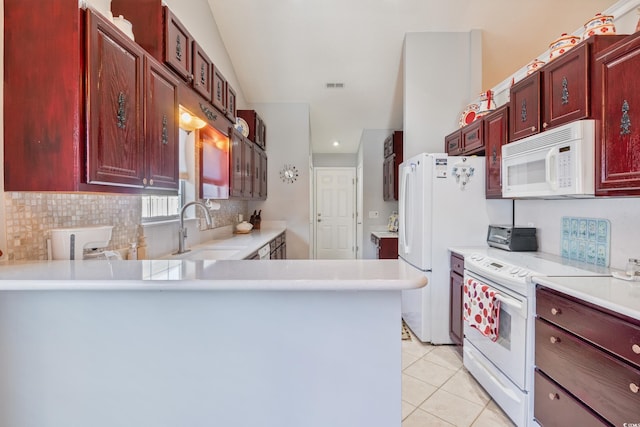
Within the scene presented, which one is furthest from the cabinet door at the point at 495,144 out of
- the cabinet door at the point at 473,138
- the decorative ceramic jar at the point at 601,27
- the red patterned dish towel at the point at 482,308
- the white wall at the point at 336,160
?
the white wall at the point at 336,160

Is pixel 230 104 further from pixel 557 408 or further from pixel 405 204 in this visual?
pixel 557 408

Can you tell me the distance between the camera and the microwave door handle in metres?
1.82

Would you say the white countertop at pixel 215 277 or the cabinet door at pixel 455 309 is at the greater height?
the white countertop at pixel 215 277

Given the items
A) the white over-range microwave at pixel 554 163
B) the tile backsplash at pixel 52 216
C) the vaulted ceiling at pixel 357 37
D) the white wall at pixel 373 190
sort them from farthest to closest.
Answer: the white wall at pixel 373 190 → the vaulted ceiling at pixel 357 37 → the white over-range microwave at pixel 554 163 → the tile backsplash at pixel 52 216

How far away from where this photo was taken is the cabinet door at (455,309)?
8.73 feet

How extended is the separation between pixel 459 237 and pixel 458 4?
2556mm

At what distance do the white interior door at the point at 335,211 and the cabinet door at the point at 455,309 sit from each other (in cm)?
391

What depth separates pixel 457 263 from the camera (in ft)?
8.87

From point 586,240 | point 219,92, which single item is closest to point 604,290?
point 586,240

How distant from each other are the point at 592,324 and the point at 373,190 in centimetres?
453

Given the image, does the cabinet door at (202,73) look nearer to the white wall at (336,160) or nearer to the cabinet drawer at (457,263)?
the cabinet drawer at (457,263)

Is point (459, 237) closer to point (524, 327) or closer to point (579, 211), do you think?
point (579, 211)

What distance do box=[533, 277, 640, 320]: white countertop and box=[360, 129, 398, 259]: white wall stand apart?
4.09m

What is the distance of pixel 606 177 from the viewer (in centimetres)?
156
